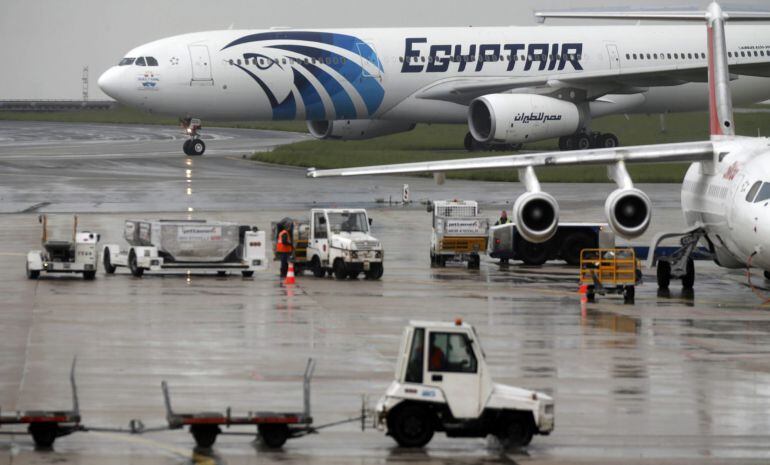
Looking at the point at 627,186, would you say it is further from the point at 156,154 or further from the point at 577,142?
the point at 156,154

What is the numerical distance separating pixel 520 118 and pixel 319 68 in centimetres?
919

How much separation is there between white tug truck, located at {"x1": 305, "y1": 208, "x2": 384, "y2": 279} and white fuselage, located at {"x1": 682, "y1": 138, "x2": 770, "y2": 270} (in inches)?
287

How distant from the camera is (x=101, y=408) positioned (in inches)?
718

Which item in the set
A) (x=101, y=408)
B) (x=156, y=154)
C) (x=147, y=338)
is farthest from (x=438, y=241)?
(x=156, y=154)

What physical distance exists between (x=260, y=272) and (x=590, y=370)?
48.8 feet

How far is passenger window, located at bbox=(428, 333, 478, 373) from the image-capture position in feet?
56.3

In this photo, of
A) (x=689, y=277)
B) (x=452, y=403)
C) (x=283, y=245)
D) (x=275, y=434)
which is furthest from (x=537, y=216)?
(x=275, y=434)

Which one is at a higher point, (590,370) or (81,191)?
(81,191)

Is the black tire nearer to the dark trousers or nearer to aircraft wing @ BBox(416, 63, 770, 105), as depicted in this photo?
the dark trousers


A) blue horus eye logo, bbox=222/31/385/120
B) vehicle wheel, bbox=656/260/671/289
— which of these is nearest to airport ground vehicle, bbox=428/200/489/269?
vehicle wheel, bbox=656/260/671/289

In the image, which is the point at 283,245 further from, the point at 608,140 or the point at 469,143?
the point at 469,143

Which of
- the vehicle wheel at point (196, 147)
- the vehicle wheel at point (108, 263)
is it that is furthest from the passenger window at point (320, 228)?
the vehicle wheel at point (196, 147)

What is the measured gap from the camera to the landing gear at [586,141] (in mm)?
61906

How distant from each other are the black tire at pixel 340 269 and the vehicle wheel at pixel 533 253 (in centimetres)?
549
